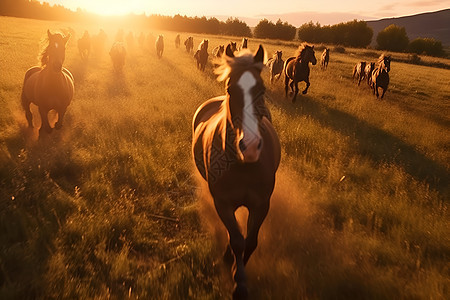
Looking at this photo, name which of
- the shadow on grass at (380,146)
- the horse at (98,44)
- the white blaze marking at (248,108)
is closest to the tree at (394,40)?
the horse at (98,44)

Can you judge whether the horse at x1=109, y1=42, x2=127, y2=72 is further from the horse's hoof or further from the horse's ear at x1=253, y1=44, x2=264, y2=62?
the horse's hoof

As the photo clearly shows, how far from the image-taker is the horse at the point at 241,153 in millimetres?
2441

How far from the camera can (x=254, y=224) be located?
326 centimetres

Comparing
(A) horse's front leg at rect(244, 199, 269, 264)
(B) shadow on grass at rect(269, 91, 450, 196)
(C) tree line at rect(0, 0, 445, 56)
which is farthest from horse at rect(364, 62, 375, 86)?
(C) tree line at rect(0, 0, 445, 56)

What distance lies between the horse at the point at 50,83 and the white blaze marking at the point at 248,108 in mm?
5844

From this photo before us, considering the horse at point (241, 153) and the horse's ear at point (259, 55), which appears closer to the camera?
the horse at point (241, 153)

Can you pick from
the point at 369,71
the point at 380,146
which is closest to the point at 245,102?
the point at 380,146

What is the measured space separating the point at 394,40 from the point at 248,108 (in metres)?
85.1

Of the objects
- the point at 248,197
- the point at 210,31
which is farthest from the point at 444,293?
the point at 210,31

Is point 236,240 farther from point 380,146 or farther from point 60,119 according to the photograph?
point 380,146

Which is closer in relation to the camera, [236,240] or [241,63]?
[241,63]

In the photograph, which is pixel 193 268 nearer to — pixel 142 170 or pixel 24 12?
pixel 142 170

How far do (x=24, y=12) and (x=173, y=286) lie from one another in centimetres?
10008

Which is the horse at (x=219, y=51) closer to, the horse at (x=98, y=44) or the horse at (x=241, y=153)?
the horse at (x=241, y=153)
